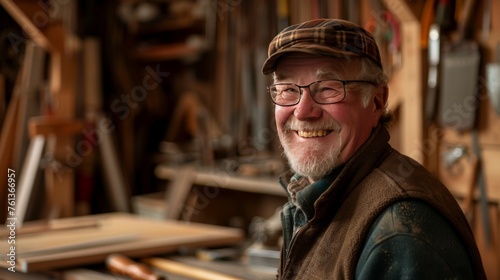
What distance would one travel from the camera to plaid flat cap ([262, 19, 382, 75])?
4.85 feet

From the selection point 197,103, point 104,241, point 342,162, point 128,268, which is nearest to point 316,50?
point 342,162

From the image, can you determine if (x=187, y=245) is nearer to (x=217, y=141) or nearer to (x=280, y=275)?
(x=280, y=275)

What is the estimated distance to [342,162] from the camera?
5.10ft

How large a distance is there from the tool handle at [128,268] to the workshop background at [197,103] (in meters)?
0.56

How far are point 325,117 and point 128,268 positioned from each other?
1.10 m

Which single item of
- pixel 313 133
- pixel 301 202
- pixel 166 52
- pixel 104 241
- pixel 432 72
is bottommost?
pixel 104 241

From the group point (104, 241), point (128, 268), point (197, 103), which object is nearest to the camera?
point (128, 268)

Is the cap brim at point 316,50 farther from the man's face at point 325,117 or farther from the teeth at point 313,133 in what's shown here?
the teeth at point 313,133

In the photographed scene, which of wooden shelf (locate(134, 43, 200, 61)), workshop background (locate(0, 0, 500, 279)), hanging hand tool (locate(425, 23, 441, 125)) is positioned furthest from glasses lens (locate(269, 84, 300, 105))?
wooden shelf (locate(134, 43, 200, 61))

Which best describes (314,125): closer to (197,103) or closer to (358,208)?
(358,208)

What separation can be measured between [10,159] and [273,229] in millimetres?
2186

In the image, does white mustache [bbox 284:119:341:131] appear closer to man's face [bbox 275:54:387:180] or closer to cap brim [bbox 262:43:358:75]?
man's face [bbox 275:54:387:180]

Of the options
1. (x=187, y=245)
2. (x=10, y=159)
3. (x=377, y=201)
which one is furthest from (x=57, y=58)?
(x=377, y=201)

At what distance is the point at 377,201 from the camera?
1411 millimetres
